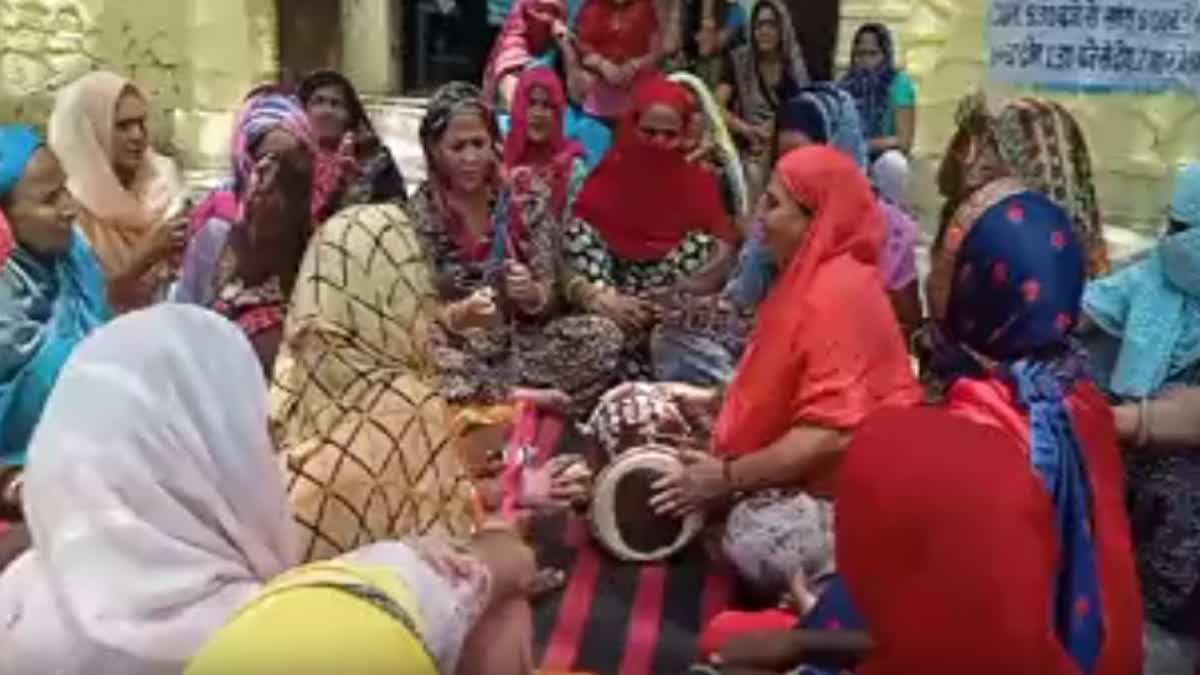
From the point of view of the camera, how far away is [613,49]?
6020 millimetres

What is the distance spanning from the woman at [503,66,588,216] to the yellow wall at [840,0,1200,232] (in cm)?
150

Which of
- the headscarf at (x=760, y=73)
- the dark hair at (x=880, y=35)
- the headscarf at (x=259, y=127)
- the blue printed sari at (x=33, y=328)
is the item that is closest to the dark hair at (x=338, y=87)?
the headscarf at (x=259, y=127)

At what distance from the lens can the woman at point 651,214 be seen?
4293 millimetres

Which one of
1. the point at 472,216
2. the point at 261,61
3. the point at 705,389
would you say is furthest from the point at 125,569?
the point at 261,61

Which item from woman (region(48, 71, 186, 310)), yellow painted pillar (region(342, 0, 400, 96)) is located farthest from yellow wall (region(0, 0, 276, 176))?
woman (region(48, 71, 186, 310))

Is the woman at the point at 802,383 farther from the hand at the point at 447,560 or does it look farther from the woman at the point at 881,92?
the woman at the point at 881,92

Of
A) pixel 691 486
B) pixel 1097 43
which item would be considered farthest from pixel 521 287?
pixel 1097 43

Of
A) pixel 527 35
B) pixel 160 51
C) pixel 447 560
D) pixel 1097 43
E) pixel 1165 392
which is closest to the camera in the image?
pixel 447 560

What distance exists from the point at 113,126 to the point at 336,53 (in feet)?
11.9

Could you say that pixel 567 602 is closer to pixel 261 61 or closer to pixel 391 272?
Answer: pixel 391 272

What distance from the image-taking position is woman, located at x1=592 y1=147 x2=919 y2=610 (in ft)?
9.21

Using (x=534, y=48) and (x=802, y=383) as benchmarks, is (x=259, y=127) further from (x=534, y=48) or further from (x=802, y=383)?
(x=534, y=48)

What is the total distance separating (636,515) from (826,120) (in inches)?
69.7

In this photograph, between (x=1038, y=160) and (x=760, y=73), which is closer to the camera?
(x=1038, y=160)
